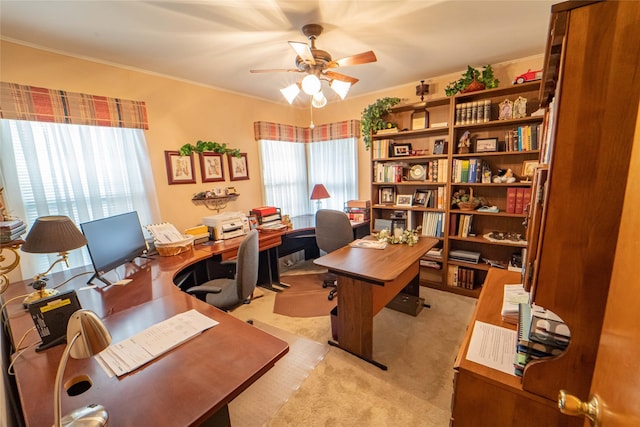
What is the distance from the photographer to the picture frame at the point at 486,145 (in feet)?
9.02

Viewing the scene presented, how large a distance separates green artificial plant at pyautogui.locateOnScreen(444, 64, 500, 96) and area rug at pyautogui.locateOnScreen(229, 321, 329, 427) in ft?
9.44

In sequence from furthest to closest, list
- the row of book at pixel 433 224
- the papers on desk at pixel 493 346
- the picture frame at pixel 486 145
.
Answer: the row of book at pixel 433 224, the picture frame at pixel 486 145, the papers on desk at pixel 493 346

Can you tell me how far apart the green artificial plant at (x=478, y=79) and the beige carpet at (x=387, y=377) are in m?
2.30

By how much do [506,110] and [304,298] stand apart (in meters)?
2.91

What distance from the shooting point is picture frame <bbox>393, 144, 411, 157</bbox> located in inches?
128

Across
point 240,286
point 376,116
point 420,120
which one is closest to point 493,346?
point 240,286

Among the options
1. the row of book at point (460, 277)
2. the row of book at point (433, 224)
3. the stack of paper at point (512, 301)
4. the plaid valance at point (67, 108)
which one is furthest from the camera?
the row of book at point (433, 224)

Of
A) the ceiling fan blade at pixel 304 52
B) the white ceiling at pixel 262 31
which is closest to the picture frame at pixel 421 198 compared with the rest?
the white ceiling at pixel 262 31

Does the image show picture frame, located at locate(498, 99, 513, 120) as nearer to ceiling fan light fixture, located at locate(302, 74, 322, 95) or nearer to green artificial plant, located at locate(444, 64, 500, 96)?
green artificial plant, located at locate(444, 64, 500, 96)

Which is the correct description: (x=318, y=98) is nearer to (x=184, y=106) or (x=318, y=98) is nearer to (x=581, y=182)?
(x=184, y=106)

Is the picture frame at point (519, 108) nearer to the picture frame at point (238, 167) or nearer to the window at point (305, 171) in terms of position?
the window at point (305, 171)

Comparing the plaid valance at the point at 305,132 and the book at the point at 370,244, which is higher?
the plaid valance at the point at 305,132

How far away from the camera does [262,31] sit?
6.28ft

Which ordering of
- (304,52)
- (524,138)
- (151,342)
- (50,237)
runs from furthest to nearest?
(524,138)
(304,52)
(50,237)
(151,342)
